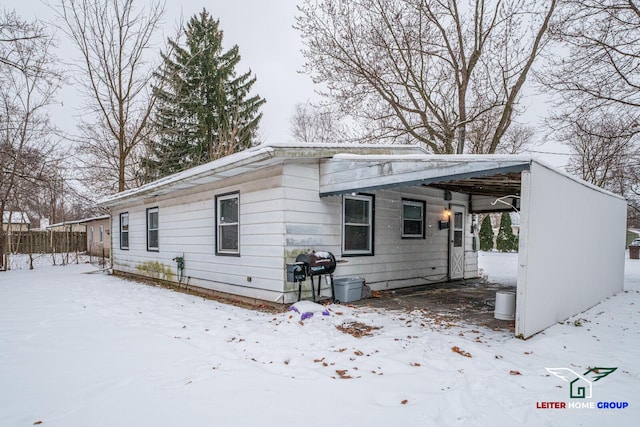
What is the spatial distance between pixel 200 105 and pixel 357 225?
13619 millimetres

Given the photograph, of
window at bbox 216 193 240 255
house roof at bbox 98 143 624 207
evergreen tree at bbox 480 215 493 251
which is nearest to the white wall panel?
house roof at bbox 98 143 624 207

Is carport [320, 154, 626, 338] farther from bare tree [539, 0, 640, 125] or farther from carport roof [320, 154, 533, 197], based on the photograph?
bare tree [539, 0, 640, 125]

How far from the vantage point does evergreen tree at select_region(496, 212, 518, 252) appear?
24344 millimetres

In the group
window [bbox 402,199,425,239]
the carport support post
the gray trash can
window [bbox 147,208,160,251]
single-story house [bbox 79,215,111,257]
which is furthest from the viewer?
single-story house [bbox 79,215,111,257]

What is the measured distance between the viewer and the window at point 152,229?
10.2 m

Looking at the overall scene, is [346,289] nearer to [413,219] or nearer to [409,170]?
[409,170]

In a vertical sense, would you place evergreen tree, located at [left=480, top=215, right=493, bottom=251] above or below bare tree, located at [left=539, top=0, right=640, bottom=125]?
below

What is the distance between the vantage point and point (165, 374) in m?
3.33

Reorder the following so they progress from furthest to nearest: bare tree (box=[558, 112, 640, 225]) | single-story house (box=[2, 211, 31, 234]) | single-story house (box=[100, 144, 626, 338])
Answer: single-story house (box=[2, 211, 31, 234])
bare tree (box=[558, 112, 640, 225])
single-story house (box=[100, 144, 626, 338])

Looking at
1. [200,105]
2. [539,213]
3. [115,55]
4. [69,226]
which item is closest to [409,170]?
[539,213]

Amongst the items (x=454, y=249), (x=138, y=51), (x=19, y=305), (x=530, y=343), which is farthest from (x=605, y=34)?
(x=138, y=51)

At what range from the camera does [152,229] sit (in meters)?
10.4

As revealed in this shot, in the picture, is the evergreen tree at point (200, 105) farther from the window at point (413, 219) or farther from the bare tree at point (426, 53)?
the window at point (413, 219)

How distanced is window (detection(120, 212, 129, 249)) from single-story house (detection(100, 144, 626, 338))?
2.16 metres
